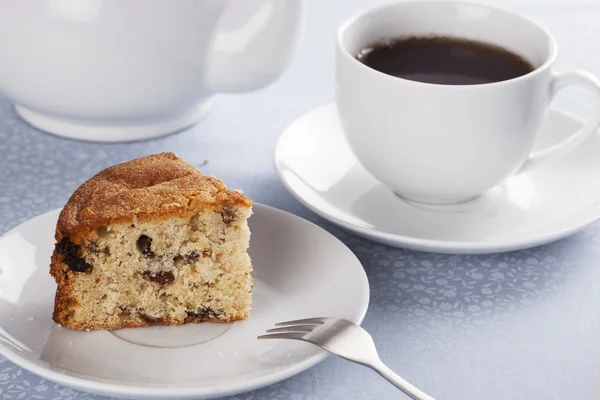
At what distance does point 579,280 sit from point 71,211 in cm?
103

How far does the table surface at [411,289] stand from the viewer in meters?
1.46

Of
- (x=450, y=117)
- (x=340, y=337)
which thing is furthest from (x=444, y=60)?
(x=340, y=337)

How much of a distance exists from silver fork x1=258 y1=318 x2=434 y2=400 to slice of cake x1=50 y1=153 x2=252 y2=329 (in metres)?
0.15

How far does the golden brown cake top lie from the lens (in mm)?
1512

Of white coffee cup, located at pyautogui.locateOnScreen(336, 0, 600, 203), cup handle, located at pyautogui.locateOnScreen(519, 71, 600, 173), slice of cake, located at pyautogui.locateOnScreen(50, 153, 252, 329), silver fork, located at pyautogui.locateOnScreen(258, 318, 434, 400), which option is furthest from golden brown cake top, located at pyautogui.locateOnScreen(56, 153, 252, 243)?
cup handle, located at pyautogui.locateOnScreen(519, 71, 600, 173)

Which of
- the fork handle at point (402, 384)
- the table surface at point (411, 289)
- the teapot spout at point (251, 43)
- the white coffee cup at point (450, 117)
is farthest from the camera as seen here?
the teapot spout at point (251, 43)

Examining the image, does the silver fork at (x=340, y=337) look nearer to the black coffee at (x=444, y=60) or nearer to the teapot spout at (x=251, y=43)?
the black coffee at (x=444, y=60)

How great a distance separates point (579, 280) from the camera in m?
1.75

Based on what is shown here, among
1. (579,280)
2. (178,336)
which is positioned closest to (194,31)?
(178,336)

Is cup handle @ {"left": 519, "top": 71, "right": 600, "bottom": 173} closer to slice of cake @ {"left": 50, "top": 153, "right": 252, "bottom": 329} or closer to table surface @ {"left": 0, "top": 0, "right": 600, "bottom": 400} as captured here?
table surface @ {"left": 0, "top": 0, "right": 600, "bottom": 400}

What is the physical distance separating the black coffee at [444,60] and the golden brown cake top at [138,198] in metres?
0.54

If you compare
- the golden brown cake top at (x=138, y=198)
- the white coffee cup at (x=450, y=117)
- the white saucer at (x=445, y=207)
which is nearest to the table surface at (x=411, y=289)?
the white saucer at (x=445, y=207)

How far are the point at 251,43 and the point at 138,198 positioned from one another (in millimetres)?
616

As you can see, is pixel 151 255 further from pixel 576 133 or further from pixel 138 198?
pixel 576 133
